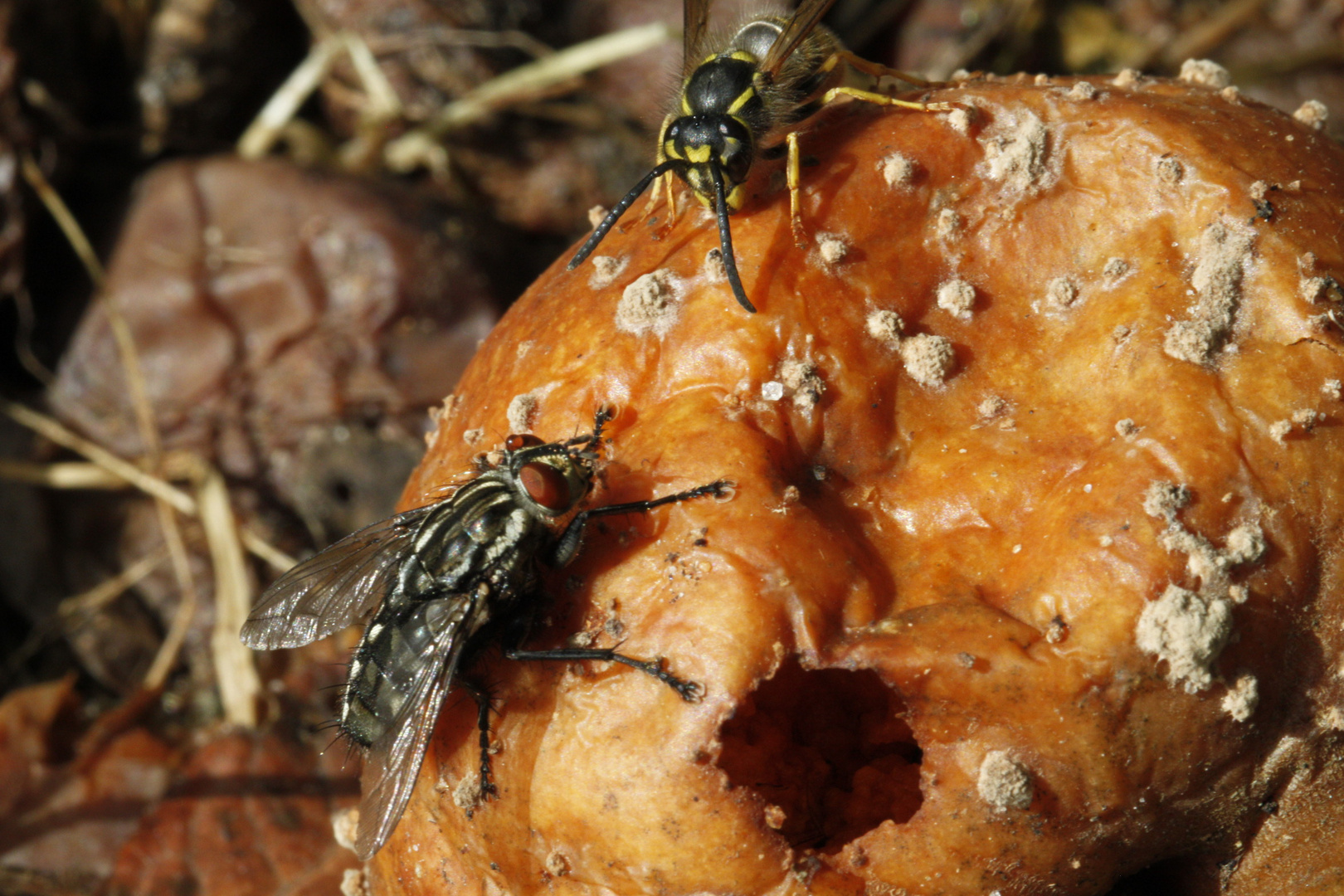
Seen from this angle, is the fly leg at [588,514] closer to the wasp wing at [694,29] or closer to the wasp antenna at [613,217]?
the wasp antenna at [613,217]

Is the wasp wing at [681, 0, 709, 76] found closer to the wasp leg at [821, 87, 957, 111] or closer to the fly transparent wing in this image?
the wasp leg at [821, 87, 957, 111]

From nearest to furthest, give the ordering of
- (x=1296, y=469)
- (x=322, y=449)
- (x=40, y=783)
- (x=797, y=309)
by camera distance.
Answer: (x=1296, y=469), (x=797, y=309), (x=40, y=783), (x=322, y=449)

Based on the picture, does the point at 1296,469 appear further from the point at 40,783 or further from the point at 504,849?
the point at 40,783

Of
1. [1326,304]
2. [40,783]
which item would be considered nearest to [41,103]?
[40,783]

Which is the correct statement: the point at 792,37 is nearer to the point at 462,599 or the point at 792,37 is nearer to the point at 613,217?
the point at 613,217

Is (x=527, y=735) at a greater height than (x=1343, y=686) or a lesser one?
greater
